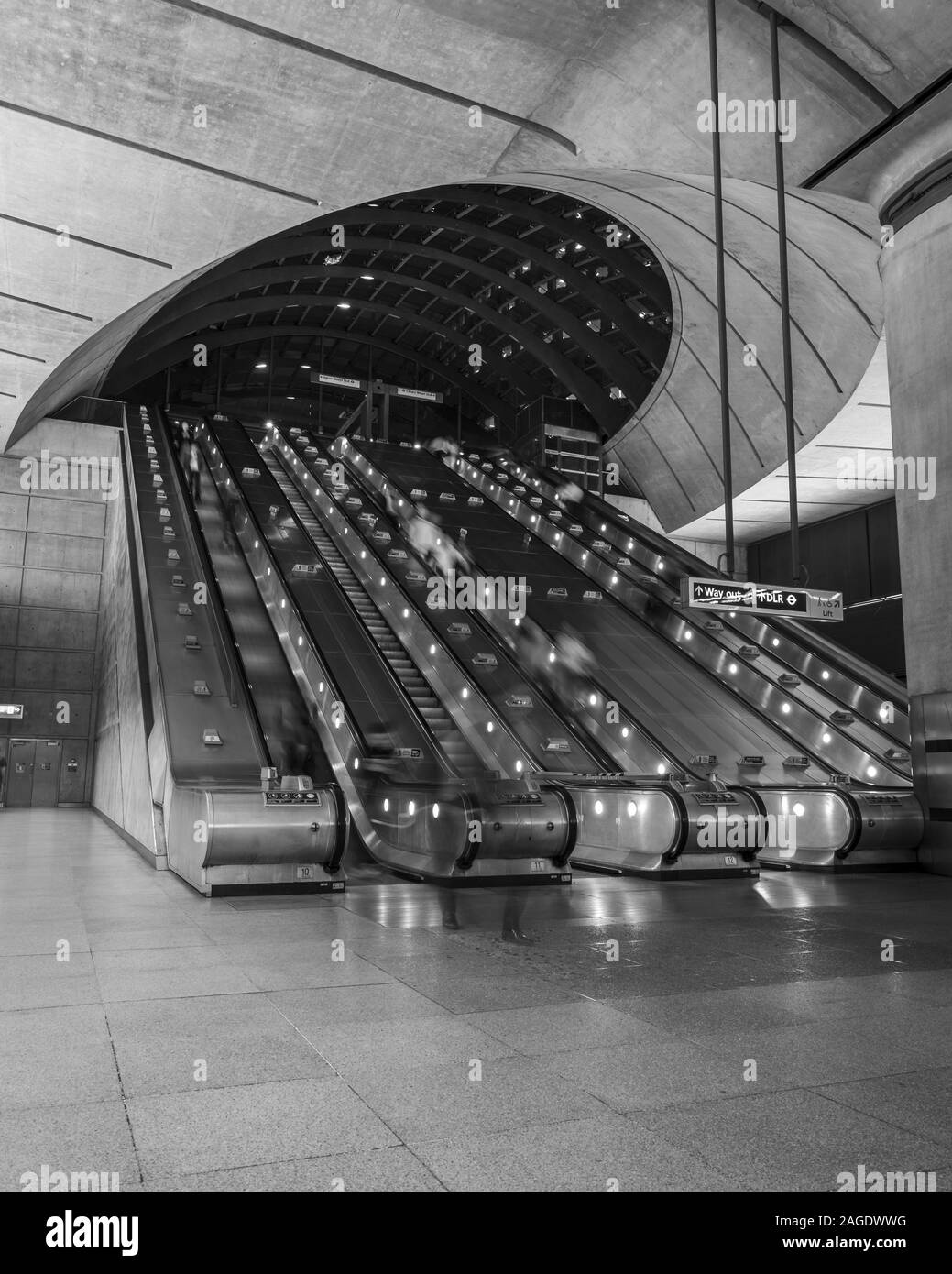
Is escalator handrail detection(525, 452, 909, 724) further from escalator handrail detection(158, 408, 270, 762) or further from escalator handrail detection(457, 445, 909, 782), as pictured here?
escalator handrail detection(158, 408, 270, 762)

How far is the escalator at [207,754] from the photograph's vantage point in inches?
321

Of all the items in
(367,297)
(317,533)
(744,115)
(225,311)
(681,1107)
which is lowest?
(681,1107)

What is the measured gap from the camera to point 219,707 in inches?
458

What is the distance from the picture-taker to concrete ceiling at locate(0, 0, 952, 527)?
8.42m

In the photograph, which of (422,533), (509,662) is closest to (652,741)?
(509,662)

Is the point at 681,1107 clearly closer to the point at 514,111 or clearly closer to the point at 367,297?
→ the point at 514,111

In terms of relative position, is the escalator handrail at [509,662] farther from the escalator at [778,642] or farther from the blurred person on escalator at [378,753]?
the escalator at [778,642]

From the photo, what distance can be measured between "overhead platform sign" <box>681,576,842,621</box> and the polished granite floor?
10.9 feet

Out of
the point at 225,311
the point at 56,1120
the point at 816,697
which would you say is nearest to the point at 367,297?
the point at 225,311

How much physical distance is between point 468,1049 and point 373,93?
890 centimetres

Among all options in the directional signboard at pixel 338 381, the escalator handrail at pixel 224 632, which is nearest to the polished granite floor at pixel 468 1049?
the escalator handrail at pixel 224 632

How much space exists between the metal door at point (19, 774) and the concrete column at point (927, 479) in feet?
59.7

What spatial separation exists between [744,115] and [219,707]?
332 inches

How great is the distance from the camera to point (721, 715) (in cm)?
1438
